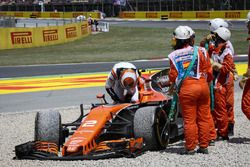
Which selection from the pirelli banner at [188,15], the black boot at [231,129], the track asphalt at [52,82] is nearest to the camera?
the black boot at [231,129]

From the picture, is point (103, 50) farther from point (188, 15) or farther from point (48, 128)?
point (188, 15)

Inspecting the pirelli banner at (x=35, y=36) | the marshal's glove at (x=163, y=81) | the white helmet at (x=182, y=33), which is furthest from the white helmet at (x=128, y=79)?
the pirelli banner at (x=35, y=36)

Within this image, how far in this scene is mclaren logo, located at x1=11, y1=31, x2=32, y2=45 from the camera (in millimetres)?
32222

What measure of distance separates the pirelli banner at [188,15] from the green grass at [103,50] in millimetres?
15904

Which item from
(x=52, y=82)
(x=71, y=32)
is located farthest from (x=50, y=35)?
(x=52, y=82)

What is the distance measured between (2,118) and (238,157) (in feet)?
18.3

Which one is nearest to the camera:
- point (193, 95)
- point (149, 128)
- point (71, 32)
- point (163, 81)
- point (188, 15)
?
point (193, 95)

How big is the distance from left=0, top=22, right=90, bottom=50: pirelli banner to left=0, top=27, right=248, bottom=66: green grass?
0.80 meters

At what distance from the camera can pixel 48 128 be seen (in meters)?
7.73

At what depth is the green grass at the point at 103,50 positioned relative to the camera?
26.1m

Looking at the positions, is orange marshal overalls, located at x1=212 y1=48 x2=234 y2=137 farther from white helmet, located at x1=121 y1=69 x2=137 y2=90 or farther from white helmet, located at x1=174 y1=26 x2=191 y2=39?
white helmet, located at x1=121 y1=69 x2=137 y2=90

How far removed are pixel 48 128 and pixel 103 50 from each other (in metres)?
23.7

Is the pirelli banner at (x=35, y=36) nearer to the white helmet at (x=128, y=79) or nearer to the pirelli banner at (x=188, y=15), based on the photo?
the pirelli banner at (x=188, y=15)

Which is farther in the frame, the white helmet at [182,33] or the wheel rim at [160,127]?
the wheel rim at [160,127]
